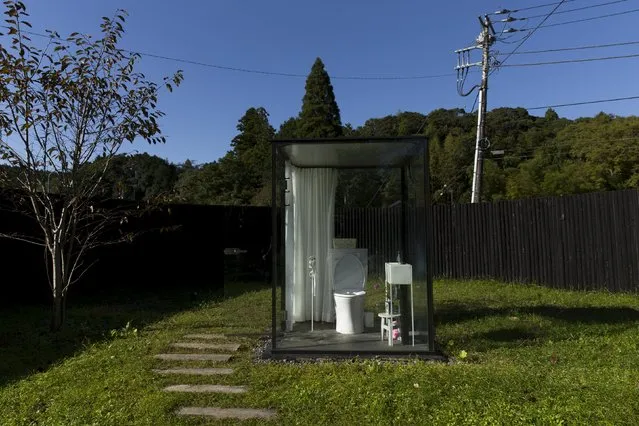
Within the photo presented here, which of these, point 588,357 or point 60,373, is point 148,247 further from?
point 588,357

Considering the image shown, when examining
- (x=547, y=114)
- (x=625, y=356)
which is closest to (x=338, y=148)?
(x=625, y=356)

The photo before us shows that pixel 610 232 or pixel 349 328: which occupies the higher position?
pixel 610 232

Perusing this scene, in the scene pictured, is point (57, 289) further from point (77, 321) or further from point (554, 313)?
point (554, 313)

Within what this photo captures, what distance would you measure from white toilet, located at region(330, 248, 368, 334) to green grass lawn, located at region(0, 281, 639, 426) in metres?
1.05

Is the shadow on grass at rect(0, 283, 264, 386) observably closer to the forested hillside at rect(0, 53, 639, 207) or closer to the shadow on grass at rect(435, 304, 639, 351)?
the shadow on grass at rect(435, 304, 639, 351)

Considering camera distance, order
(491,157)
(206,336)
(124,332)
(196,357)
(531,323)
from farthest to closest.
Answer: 1. (491,157)
2. (531,323)
3. (124,332)
4. (206,336)
5. (196,357)

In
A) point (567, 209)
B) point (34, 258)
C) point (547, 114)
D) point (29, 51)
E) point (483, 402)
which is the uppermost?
point (547, 114)

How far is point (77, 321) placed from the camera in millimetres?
6852

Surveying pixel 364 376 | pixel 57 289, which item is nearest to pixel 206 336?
pixel 57 289

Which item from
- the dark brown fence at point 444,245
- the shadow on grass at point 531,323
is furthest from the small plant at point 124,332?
the shadow on grass at point 531,323

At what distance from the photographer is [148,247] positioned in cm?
1020

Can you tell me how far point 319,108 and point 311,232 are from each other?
18536 mm

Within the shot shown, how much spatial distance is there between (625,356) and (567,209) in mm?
5012

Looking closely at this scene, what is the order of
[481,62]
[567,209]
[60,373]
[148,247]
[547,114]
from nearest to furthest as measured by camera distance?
[60,373] → [567,209] → [148,247] → [481,62] → [547,114]
